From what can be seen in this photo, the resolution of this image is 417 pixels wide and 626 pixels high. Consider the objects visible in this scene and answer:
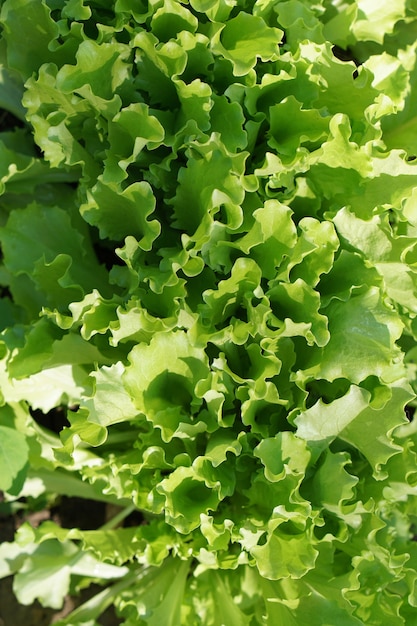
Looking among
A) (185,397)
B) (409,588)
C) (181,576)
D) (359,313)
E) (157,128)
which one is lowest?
(181,576)

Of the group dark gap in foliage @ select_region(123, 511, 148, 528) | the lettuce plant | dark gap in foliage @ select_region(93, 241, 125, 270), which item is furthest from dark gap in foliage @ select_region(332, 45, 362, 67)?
dark gap in foliage @ select_region(123, 511, 148, 528)

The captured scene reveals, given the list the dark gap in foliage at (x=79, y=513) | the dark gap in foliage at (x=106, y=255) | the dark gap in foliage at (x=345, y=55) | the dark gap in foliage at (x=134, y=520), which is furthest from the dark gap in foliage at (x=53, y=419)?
the dark gap in foliage at (x=345, y=55)

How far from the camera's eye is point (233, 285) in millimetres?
1481

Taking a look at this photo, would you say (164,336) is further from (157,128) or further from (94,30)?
(94,30)

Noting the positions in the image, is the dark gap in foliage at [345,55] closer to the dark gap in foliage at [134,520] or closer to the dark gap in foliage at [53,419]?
the dark gap in foliage at [53,419]

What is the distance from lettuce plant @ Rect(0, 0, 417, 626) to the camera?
1486 mm

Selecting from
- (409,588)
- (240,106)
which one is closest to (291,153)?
(240,106)

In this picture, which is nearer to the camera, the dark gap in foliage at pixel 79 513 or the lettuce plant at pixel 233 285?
the lettuce plant at pixel 233 285

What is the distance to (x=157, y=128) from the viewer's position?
4.91ft

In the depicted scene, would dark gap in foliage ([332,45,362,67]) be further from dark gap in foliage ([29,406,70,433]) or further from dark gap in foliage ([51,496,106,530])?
dark gap in foliage ([51,496,106,530])

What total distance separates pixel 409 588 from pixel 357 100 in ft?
3.75

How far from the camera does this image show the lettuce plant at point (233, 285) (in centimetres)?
149

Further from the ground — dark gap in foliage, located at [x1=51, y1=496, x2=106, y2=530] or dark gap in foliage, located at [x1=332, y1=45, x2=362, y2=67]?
dark gap in foliage, located at [x1=332, y1=45, x2=362, y2=67]

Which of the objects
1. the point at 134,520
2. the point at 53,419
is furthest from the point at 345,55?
the point at 134,520
